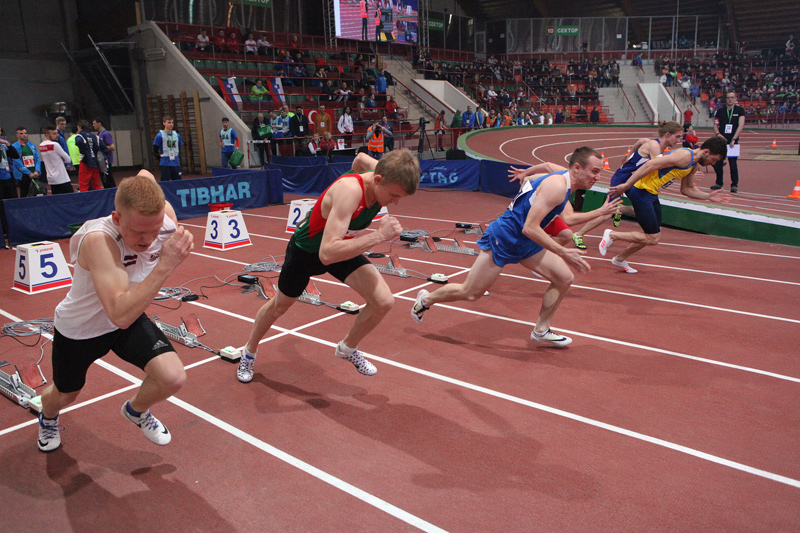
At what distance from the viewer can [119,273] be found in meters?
2.88

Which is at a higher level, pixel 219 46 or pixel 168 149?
pixel 219 46

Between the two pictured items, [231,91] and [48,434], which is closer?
[48,434]

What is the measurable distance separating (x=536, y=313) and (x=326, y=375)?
107 inches

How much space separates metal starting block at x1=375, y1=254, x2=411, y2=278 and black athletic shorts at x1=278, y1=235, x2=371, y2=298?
361 cm

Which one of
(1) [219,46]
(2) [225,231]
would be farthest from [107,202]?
(1) [219,46]

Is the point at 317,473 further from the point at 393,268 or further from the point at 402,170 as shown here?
the point at 393,268

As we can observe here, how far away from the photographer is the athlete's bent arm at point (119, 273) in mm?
2703

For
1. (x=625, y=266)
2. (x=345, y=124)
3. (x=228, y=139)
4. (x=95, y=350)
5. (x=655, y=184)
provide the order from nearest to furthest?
(x=95, y=350) < (x=655, y=184) < (x=625, y=266) < (x=228, y=139) < (x=345, y=124)

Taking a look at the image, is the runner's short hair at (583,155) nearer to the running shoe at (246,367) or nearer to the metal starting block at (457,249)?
the running shoe at (246,367)

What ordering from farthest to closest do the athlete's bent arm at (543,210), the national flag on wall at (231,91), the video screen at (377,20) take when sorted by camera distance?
1. the video screen at (377,20)
2. the national flag on wall at (231,91)
3. the athlete's bent arm at (543,210)

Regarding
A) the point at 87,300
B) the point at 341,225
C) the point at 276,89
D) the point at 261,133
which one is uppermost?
the point at 276,89

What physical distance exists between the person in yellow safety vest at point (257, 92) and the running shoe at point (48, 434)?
20405mm

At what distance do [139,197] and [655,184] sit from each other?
6.94m

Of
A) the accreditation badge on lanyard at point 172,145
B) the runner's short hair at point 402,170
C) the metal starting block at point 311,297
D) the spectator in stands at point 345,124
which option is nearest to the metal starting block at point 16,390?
the metal starting block at point 311,297
